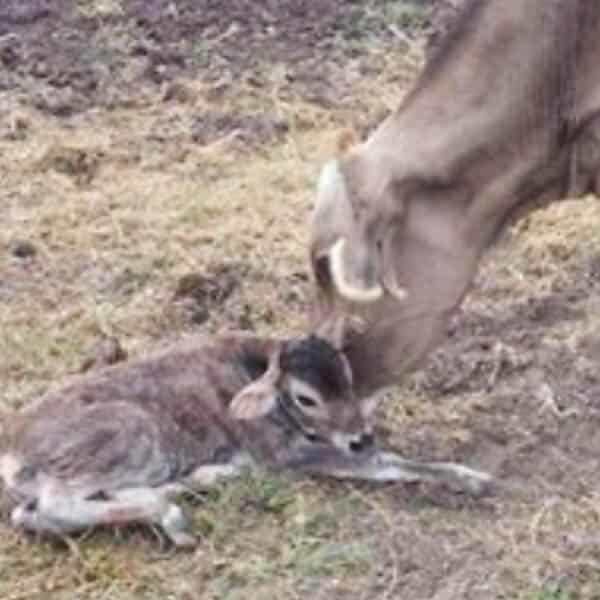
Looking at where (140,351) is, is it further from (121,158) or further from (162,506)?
(121,158)

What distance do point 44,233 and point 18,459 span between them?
7.02ft

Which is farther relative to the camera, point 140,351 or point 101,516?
point 140,351

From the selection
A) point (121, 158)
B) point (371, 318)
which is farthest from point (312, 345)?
point (121, 158)

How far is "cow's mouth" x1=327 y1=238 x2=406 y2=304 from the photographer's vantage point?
5.15 metres

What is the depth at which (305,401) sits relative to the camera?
5.18 m

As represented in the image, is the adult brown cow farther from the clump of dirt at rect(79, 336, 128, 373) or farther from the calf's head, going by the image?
the clump of dirt at rect(79, 336, 128, 373)

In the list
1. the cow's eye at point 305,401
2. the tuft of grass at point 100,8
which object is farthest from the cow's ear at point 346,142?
the tuft of grass at point 100,8

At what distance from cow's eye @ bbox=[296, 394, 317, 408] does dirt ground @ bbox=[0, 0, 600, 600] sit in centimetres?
19

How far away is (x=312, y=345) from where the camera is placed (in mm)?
5184

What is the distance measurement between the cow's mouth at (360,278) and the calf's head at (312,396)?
0.49 feet

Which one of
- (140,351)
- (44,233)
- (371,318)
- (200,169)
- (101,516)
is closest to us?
(101,516)

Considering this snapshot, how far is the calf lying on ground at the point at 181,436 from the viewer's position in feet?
16.4

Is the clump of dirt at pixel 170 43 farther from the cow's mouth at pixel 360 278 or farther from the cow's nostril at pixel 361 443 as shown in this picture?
the cow's nostril at pixel 361 443

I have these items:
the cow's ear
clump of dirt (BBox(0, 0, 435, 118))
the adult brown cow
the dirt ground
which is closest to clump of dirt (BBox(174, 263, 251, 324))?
the dirt ground
